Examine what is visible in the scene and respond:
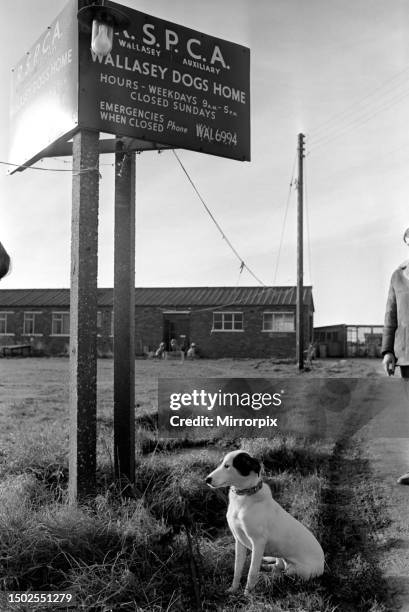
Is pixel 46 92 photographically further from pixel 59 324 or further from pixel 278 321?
pixel 59 324

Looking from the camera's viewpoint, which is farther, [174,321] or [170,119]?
[174,321]

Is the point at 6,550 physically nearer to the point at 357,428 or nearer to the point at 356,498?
the point at 356,498

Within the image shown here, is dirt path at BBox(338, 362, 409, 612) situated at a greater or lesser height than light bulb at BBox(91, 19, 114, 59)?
lesser

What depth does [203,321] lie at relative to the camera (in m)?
28.5

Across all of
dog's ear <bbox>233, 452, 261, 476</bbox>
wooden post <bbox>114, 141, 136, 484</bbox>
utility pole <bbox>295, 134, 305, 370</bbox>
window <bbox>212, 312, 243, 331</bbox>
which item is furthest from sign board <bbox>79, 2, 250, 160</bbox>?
window <bbox>212, 312, 243, 331</bbox>

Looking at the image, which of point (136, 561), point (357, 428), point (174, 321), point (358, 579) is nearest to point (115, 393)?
point (136, 561)

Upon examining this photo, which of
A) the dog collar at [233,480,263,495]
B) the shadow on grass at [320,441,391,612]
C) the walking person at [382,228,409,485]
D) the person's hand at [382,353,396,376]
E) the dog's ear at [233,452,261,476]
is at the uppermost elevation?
the walking person at [382,228,409,485]

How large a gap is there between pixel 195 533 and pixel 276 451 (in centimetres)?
173

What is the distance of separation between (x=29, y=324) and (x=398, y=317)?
1108 inches

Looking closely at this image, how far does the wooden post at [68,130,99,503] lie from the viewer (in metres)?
3.68

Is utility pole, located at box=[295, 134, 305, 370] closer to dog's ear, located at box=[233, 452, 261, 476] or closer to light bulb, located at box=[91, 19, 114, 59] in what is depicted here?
light bulb, located at box=[91, 19, 114, 59]

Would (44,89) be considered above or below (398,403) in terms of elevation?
above

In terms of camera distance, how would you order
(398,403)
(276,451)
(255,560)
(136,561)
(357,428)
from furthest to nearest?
(398,403)
(357,428)
(276,451)
(136,561)
(255,560)

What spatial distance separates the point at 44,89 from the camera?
413cm
